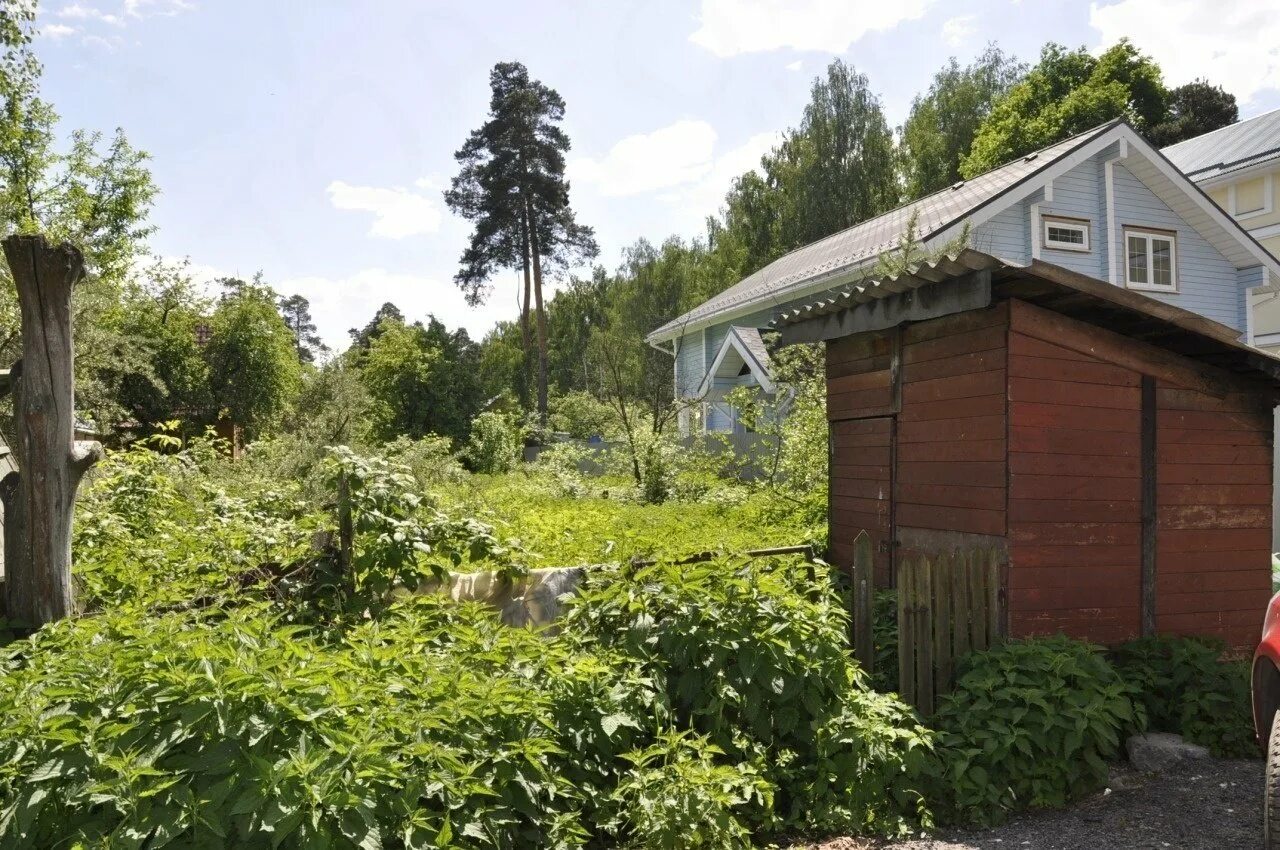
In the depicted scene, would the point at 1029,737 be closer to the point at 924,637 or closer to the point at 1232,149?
the point at 924,637

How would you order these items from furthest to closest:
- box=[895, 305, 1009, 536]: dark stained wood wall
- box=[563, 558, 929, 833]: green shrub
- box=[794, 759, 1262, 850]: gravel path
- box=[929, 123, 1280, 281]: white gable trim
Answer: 1. box=[929, 123, 1280, 281]: white gable trim
2. box=[895, 305, 1009, 536]: dark stained wood wall
3. box=[563, 558, 929, 833]: green shrub
4. box=[794, 759, 1262, 850]: gravel path

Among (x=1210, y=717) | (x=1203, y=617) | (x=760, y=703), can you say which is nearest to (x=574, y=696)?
(x=760, y=703)

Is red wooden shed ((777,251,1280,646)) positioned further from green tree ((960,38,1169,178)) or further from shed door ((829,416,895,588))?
green tree ((960,38,1169,178))

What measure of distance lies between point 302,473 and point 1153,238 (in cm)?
1767

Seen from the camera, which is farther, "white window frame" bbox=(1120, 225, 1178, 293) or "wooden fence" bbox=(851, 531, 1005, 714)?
"white window frame" bbox=(1120, 225, 1178, 293)

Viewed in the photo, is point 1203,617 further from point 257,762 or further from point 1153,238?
point 1153,238

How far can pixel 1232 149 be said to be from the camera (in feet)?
82.0

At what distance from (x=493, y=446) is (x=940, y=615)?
20.5 metres

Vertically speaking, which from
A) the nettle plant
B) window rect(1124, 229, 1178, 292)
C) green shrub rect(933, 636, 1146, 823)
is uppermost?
window rect(1124, 229, 1178, 292)

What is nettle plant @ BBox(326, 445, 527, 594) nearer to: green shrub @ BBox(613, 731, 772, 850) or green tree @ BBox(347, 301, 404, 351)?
green shrub @ BBox(613, 731, 772, 850)

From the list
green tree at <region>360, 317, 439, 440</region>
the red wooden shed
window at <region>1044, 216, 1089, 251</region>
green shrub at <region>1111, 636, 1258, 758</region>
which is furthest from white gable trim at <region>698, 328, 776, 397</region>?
green shrub at <region>1111, 636, 1258, 758</region>

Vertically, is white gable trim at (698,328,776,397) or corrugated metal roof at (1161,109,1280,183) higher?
corrugated metal roof at (1161,109,1280,183)

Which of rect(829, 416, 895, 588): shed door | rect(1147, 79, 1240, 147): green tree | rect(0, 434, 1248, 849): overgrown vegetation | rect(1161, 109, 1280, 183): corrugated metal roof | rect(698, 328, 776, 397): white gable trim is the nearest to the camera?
rect(0, 434, 1248, 849): overgrown vegetation

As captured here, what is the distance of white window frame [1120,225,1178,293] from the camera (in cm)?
1880
